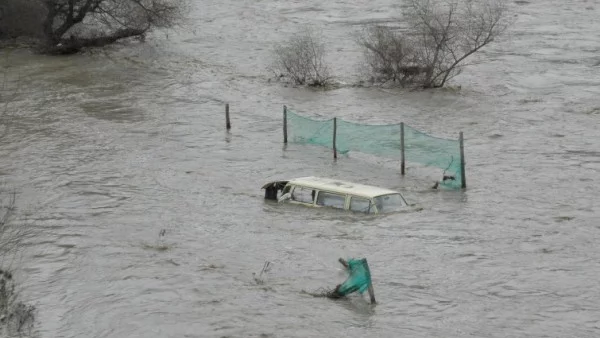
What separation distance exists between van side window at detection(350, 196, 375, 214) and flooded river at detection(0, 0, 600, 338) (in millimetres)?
201

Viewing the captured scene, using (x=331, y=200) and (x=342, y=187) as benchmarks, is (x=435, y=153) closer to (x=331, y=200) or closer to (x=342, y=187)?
(x=342, y=187)

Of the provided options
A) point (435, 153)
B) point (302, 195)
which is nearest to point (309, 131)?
point (435, 153)

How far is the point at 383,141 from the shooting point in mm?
28188

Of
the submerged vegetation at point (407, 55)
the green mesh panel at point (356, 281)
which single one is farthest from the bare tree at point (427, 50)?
the green mesh panel at point (356, 281)

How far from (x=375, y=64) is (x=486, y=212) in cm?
1562

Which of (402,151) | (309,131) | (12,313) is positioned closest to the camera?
(12,313)

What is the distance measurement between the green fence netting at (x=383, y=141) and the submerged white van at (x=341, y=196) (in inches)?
149

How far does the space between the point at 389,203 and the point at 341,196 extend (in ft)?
3.61

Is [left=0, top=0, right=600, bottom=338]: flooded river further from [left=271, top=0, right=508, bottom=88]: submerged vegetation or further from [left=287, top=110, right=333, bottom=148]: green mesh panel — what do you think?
[left=271, top=0, right=508, bottom=88]: submerged vegetation

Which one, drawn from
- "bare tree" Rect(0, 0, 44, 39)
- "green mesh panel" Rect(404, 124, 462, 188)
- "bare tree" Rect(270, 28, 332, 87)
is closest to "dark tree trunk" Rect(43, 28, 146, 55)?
"bare tree" Rect(0, 0, 44, 39)

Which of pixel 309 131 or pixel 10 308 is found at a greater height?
pixel 309 131

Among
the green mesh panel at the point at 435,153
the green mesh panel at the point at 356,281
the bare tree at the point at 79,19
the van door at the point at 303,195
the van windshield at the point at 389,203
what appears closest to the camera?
the green mesh panel at the point at 356,281

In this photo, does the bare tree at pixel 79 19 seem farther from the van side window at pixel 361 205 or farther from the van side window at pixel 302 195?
the van side window at pixel 361 205

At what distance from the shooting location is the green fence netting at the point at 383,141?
26.1 meters
